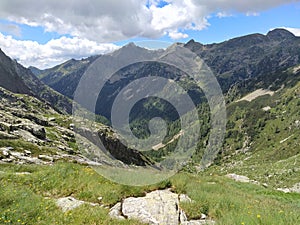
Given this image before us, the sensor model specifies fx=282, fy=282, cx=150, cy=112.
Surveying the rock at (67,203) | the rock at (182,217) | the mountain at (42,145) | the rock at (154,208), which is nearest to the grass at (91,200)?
the rock at (182,217)

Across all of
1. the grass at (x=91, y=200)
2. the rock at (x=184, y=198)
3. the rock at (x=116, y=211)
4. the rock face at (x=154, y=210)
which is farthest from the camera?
the rock at (x=184, y=198)

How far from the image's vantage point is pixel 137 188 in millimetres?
13141

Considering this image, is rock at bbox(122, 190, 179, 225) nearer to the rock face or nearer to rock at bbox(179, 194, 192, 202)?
the rock face

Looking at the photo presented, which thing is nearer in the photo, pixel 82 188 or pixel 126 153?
pixel 82 188

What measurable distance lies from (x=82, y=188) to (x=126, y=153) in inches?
4242

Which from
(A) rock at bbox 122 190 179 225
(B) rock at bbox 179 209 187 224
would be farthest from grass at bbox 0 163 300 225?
(A) rock at bbox 122 190 179 225

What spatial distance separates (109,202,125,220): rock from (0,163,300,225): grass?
27 cm

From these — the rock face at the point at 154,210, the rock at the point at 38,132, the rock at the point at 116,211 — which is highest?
the rock face at the point at 154,210

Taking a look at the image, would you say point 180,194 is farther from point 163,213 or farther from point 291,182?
point 291,182

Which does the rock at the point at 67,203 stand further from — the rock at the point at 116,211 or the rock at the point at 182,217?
the rock at the point at 182,217

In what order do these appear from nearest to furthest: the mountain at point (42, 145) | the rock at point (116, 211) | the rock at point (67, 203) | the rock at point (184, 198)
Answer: the rock at point (116, 211) < the rock at point (67, 203) < the rock at point (184, 198) < the mountain at point (42, 145)

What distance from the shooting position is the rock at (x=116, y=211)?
33.9ft

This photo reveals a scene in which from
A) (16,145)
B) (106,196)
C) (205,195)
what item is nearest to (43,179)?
(106,196)

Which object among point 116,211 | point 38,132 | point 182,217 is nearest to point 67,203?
point 116,211
